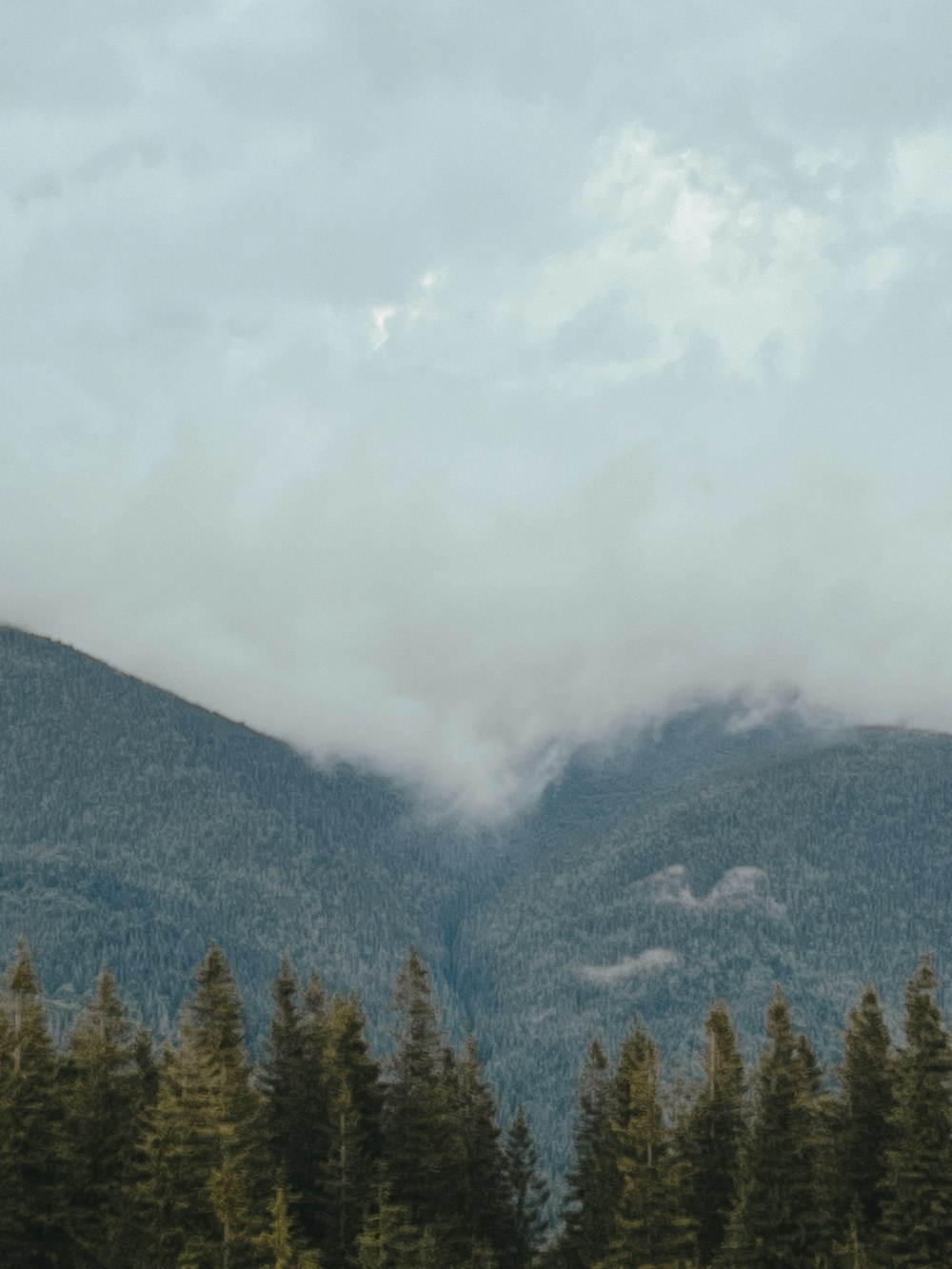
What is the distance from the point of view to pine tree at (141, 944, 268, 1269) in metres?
87.8

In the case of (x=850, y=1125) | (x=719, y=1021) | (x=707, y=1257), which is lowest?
(x=707, y=1257)

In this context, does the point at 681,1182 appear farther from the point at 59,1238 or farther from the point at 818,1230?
the point at 59,1238

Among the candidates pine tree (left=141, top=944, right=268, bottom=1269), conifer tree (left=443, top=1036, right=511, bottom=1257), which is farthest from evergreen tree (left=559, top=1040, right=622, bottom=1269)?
pine tree (left=141, top=944, right=268, bottom=1269)

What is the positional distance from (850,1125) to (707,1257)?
445 inches

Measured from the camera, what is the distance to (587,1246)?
371 ft

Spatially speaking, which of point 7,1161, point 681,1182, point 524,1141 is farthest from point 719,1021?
point 7,1161

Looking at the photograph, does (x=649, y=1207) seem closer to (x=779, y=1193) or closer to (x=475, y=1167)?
(x=779, y=1193)

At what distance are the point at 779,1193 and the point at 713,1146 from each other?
1263cm

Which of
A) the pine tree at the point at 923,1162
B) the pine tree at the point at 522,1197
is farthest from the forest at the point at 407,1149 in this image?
the pine tree at the point at 522,1197

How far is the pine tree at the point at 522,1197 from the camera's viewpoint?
392ft

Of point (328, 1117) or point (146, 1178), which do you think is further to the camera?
point (328, 1117)

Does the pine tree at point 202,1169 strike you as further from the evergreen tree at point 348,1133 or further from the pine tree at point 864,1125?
the pine tree at point 864,1125

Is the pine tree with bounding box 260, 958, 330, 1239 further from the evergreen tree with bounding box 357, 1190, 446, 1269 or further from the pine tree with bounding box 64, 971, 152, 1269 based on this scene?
the evergreen tree with bounding box 357, 1190, 446, 1269

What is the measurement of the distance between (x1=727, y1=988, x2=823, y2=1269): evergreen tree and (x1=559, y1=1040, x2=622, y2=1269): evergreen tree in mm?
9702
